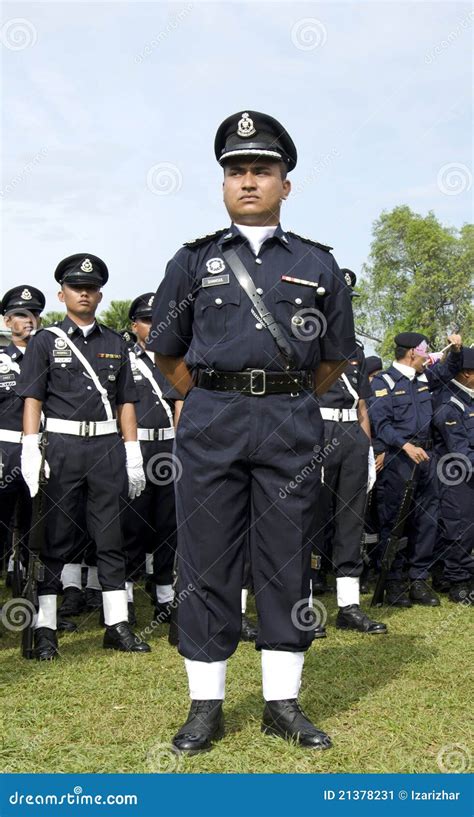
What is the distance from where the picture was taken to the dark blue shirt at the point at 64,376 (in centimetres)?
567

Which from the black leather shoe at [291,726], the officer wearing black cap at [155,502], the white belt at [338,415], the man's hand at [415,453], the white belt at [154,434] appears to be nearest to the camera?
the black leather shoe at [291,726]

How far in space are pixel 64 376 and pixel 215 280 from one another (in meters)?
2.17

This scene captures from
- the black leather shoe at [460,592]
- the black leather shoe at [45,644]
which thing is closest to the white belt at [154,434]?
the black leather shoe at [45,644]

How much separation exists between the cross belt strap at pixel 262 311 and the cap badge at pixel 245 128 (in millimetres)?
564

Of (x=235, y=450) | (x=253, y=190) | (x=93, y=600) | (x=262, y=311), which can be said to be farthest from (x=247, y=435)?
(x=93, y=600)

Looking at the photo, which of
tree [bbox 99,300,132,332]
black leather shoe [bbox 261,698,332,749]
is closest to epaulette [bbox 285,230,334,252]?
black leather shoe [bbox 261,698,332,749]

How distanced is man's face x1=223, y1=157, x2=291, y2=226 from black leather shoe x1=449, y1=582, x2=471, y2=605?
475 centimetres

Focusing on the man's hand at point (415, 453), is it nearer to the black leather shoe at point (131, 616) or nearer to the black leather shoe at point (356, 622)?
the black leather shoe at point (356, 622)

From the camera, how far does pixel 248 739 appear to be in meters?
3.77

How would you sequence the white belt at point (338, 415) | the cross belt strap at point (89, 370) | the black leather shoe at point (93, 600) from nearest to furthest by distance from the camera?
the cross belt strap at point (89, 370) < the white belt at point (338, 415) < the black leather shoe at point (93, 600)

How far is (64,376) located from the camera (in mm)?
5695

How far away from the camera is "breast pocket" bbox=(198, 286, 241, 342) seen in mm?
3775

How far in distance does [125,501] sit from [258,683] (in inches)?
74.9

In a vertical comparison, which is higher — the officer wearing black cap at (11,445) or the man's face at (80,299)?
the man's face at (80,299)
